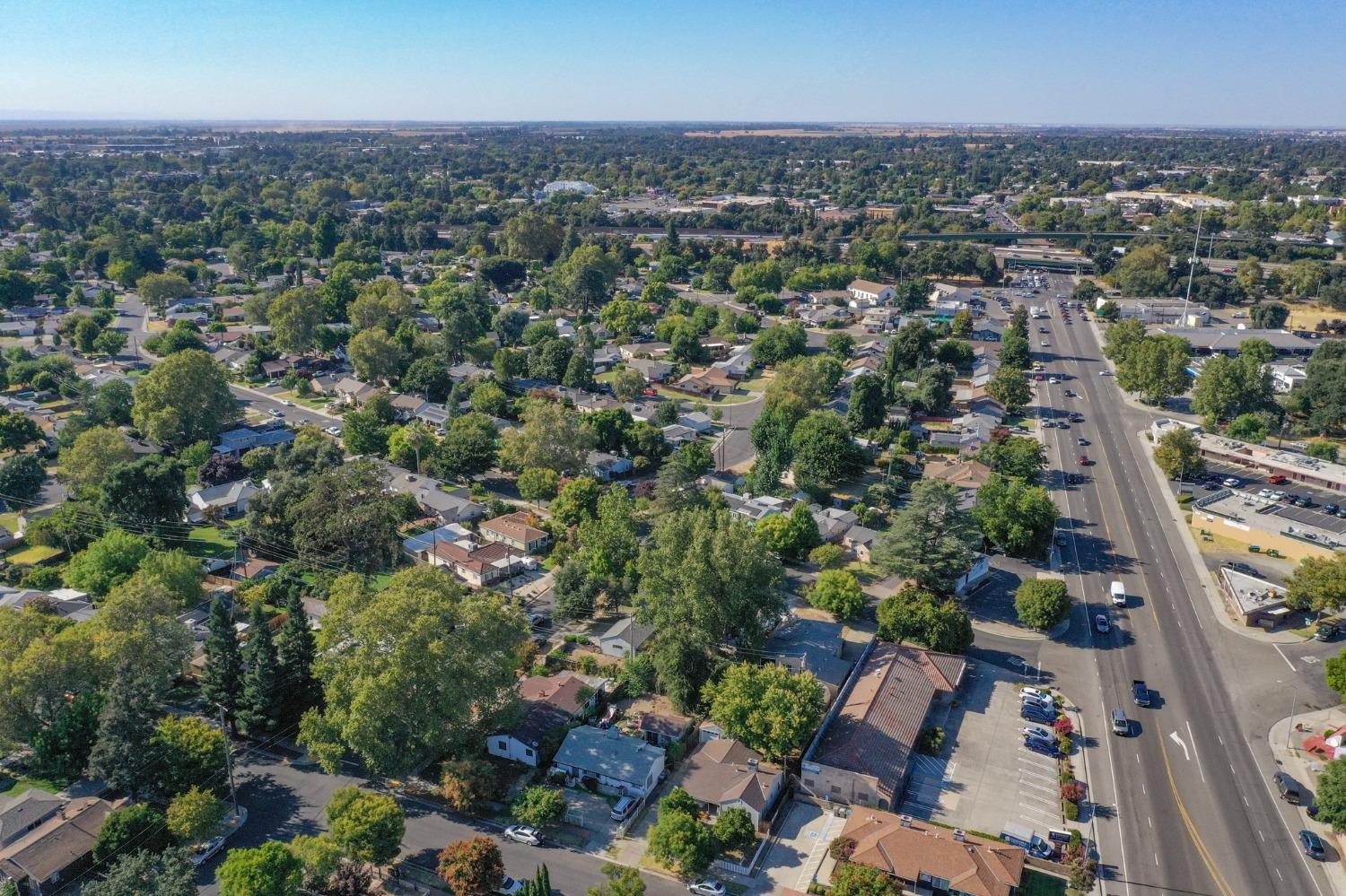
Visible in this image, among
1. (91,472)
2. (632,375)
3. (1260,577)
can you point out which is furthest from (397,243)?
(1260,577)

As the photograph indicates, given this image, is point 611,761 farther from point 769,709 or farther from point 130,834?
point 130,834

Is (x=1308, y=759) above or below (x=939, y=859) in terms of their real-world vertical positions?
below

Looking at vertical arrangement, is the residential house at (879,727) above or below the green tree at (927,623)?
below

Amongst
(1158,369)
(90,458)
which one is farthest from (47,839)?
(1158,369)

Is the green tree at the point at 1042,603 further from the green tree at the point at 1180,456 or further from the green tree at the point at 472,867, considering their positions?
the green tree at the point at 472,867

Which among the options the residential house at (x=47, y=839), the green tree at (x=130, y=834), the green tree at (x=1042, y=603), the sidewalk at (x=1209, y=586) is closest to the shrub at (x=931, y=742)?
the green tree at (x=1042, y=603)

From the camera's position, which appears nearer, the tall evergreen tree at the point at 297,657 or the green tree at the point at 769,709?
the green tree at the point at 769,709
